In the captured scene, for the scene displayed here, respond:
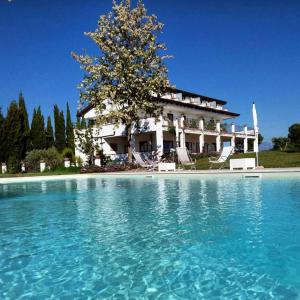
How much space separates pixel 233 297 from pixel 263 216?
158 inches

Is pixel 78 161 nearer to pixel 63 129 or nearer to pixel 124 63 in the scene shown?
pixel 124 63

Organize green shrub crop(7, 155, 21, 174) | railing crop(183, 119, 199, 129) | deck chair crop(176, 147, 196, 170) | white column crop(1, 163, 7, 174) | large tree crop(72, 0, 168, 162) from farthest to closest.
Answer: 1. railing crop(183, 119, 199, 129)
2. white column crop(1, 163, 7, 174)
3. green shrub crop(7, 155, 21, 174)
4. large tree crop(72, 0, 168, 162)
5. deck chair crop(176, 147, 196, 170)

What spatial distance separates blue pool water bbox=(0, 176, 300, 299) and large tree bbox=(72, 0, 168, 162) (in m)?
18.5

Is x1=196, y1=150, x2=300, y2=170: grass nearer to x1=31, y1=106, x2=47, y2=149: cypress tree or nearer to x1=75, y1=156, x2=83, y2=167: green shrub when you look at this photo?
x1=75, y1=156, x2=83, y2=167: green shrub

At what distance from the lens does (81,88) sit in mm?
27156

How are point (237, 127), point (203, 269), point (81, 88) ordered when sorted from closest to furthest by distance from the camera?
point (203, 269), point (81, 88), point (237, 127)

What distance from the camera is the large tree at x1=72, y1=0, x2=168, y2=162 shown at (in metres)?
26.7

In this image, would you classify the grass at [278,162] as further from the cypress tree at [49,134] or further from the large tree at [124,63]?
the cypress tree at [49,134]

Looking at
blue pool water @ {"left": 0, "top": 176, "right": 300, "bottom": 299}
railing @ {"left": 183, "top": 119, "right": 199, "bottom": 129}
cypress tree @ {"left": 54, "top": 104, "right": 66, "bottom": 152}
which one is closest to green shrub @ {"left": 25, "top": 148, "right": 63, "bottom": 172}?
railing @ {"left": 183, "top": 119, "right": 199, "bottom": 129}

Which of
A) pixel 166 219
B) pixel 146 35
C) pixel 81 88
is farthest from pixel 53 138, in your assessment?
pixel 166 219

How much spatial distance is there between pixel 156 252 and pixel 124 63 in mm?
23333

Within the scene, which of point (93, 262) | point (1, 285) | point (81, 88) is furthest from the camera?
point (81, 88)

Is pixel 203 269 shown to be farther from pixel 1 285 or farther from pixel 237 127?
pixel 237 127

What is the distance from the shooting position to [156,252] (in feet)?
16.7
